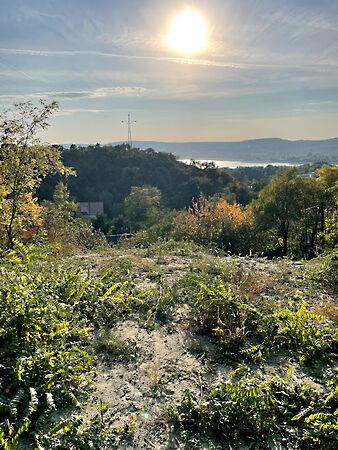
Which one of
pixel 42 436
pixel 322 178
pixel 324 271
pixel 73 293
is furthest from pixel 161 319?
pixel 322 178

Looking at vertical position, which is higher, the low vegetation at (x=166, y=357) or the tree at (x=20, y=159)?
the tree at (x=20, y=159)

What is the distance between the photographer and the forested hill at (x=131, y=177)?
43.2 m

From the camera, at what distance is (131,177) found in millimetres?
47094

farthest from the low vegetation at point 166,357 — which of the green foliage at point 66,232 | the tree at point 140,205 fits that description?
the tree at point 140,205

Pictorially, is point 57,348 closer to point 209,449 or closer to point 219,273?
point 209,449

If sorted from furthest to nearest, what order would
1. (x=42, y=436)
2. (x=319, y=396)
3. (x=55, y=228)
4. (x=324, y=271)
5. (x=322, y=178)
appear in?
(x=322, y=178), (x=55, y=228), (x=324, y=271), (x=319, y=396), (x=42, y=436)

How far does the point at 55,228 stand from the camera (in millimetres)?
13953

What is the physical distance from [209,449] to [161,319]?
1954 mm

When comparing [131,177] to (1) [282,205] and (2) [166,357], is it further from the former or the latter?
(2) [166,357]

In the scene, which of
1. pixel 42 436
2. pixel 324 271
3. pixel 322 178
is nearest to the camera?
pixel 42 436

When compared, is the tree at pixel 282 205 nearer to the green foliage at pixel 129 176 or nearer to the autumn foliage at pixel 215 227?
the autumn foliage at pixel 215 227

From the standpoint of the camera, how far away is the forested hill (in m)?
43.2

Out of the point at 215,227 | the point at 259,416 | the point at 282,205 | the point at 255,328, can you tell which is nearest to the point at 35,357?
the point at 259,416

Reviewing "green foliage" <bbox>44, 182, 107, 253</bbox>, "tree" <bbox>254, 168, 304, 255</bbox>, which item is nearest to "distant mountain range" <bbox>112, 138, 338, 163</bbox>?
"tree" <bbox>254, 168, 304, 255</bbox>
